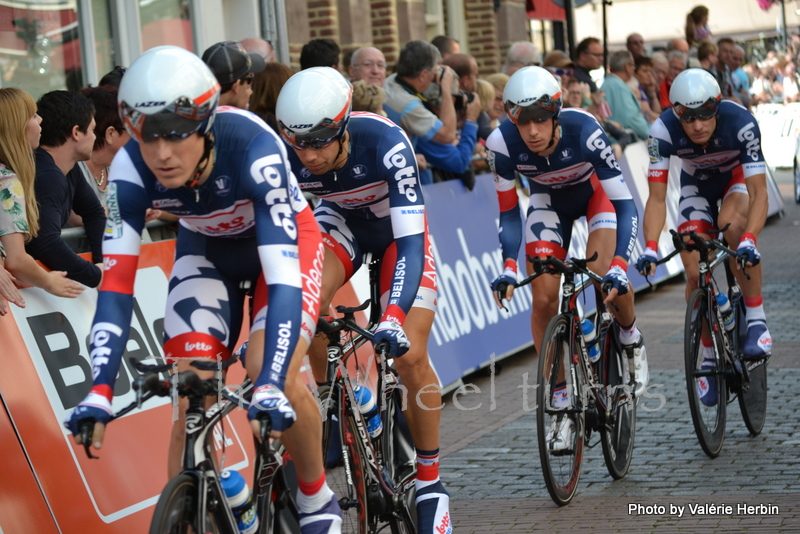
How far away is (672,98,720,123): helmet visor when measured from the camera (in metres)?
7.04

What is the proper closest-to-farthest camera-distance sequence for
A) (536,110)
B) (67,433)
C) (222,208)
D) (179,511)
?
(179,511), (222,208), (67,433), (536,110)

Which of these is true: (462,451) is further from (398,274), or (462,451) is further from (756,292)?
(398,274)

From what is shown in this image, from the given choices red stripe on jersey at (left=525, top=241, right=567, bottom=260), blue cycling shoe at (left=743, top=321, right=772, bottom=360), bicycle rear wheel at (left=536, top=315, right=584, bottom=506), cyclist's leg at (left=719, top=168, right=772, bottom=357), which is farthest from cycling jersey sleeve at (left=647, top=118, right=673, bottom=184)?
bicycle rear wheel at (left=536, top=315, right=584, bottom=506)

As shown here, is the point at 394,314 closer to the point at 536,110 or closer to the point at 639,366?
the point at 536,110

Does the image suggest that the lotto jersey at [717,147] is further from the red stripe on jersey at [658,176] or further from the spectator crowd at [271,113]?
the spectator crowd at [271,113]

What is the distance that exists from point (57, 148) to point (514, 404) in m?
4.07

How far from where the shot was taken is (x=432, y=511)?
5.04 m

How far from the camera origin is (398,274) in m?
4.71

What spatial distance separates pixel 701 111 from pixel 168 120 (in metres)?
4.39

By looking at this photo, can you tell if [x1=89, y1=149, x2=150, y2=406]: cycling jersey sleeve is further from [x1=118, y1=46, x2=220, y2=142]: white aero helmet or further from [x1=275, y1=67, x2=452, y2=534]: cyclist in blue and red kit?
[x1=275, y1=67, x2=452, y2=534]: cyclist in blue and red kit

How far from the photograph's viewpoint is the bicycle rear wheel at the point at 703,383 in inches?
258

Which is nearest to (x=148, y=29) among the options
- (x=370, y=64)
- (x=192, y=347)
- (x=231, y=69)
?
(x=370, y=64)

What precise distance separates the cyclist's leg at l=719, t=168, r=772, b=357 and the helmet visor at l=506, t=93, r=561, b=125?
1.86 m

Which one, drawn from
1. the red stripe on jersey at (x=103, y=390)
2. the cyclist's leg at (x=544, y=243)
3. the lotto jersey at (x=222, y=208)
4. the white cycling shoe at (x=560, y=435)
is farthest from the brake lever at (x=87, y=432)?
the cyclist's leg at (x=544, y=243)
